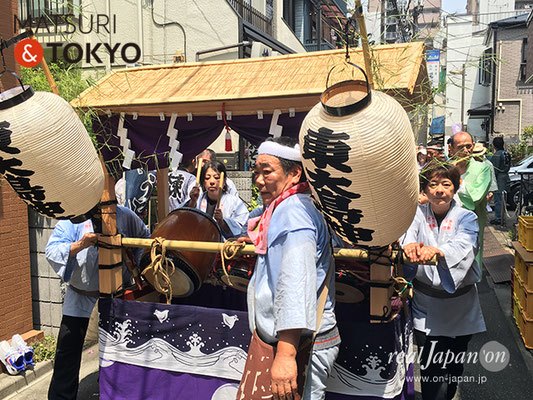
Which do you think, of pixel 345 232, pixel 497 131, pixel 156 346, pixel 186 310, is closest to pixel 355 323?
pixel 345 232

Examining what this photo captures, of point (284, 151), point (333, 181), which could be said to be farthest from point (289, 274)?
point (284, 151)

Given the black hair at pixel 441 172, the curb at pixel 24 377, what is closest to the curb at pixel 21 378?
the curb at pixel 24 377

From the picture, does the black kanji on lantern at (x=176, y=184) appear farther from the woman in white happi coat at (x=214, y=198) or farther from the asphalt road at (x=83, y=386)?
the asphalt road at (x=83, y=386)

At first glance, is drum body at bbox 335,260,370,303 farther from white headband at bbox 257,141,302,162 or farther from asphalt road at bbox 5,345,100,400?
asphalt road at bbox 5,345,100,400

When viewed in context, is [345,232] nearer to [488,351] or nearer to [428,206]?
[428,206]

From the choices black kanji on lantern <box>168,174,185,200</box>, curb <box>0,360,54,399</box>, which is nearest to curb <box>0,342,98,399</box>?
curb <box>0,360,54,399</box>

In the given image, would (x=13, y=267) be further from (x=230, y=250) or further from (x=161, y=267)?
(x=230, y=250)

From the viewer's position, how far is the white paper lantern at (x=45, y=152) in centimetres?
266

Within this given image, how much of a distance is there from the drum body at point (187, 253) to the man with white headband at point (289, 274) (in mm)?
971

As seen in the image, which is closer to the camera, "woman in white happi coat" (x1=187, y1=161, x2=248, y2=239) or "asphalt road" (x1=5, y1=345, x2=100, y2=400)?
"asphalt road" (x1=5, y1=345, x2=100, y2=400)

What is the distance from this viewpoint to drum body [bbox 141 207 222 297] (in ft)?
11.5

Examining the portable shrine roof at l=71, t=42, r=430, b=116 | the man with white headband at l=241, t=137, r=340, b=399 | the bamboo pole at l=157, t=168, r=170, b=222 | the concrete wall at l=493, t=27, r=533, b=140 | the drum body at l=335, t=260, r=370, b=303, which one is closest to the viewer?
the man with white headband at l=241, t=137, r=340, b=399

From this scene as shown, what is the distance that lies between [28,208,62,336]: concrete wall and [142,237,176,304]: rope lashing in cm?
236

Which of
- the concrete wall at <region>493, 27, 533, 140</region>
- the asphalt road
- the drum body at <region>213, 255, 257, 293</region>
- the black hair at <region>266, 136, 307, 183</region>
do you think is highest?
the concrete wall at <region>493, 27, 533, 140</region>
